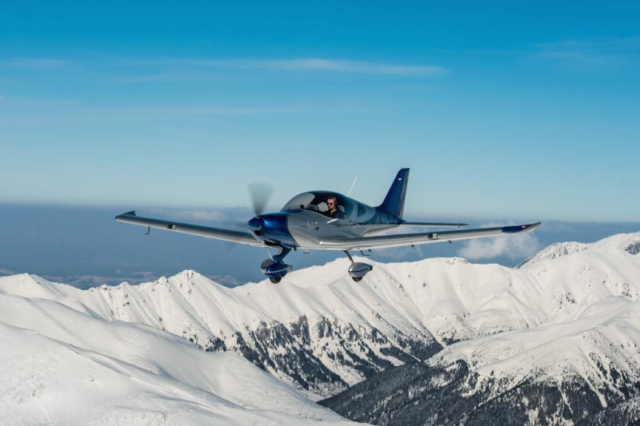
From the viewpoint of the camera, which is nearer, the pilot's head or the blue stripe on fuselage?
the blue stripe on fuselage

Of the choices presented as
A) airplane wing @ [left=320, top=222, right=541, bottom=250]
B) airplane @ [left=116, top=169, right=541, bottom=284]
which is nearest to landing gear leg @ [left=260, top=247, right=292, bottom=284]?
airplane @ [left=116, top=169, right=541, bottom=284]

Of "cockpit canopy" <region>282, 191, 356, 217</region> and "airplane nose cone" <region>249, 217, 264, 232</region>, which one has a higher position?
"cockpit canopy" <region>282, 191, 356, 217</region>

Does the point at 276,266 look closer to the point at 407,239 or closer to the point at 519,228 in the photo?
the point at 407,239

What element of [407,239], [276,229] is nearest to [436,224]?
[407,239]

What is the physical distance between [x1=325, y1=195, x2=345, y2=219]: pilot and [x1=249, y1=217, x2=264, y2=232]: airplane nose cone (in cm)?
622

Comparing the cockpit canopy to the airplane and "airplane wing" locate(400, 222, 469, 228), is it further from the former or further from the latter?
"airplane wing" locate(400, 222, 469, 228)

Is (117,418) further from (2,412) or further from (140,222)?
(140,222)

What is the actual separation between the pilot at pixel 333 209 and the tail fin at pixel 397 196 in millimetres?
17076

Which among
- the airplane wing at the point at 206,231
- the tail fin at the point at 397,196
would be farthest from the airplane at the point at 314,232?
the tail fin at the point at 397,196

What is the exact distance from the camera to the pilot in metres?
55.2

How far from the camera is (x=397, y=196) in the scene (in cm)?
7575

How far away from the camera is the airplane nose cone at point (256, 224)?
5084 cm

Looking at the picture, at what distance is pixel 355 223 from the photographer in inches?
2319

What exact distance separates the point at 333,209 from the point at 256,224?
7344 millimetres
